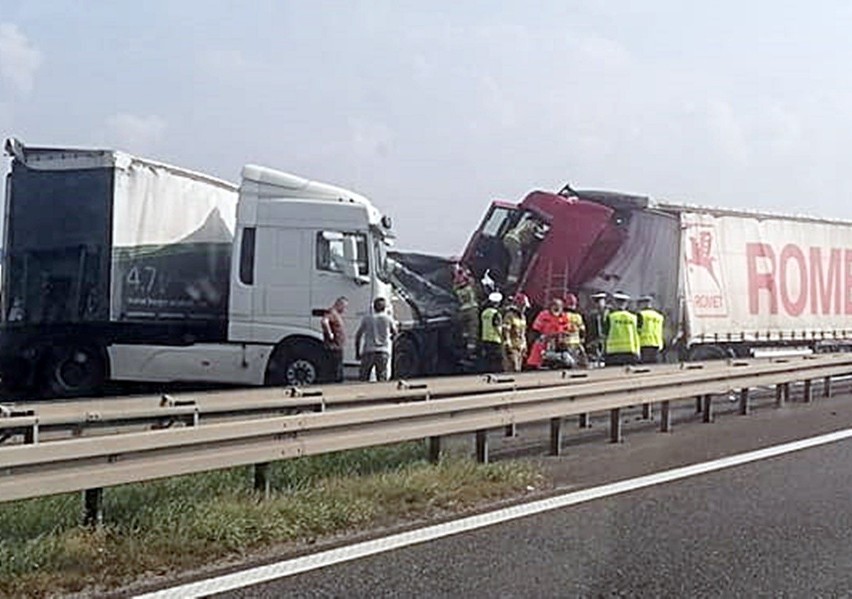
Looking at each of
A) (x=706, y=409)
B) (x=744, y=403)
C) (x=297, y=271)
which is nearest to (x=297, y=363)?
(x=297, y=271)

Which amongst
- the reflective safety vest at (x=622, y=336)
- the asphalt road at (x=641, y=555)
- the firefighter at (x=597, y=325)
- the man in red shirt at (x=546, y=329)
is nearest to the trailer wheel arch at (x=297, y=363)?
the man in red shirt at (x=546, y=329)

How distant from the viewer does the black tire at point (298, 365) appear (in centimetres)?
1836

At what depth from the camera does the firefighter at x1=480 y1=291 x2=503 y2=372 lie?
2023 centimetres

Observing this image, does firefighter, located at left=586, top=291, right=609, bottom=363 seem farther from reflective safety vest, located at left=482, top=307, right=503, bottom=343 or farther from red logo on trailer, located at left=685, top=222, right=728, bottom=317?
red logo on trailer, located at left=685, top=222, right=728, bottom=317

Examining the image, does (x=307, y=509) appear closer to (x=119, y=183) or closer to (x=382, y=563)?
(x=382, y=563)

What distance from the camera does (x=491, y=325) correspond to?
66.8 feet

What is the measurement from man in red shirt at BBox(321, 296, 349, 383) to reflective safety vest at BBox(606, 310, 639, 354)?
14.0 ft

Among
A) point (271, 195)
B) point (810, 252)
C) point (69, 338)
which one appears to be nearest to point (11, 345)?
point (69, 338)

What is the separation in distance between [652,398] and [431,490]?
4.78m

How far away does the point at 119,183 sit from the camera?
17.3 meters

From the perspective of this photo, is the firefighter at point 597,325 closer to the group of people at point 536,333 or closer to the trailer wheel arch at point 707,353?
the group of people at point 536,333

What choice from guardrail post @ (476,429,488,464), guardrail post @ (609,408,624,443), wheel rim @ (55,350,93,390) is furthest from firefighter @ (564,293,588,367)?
guardrail post @ (476,429,488,464)

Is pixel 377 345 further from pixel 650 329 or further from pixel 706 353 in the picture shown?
pixel 706 353

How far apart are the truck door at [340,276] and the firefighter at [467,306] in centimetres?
284
